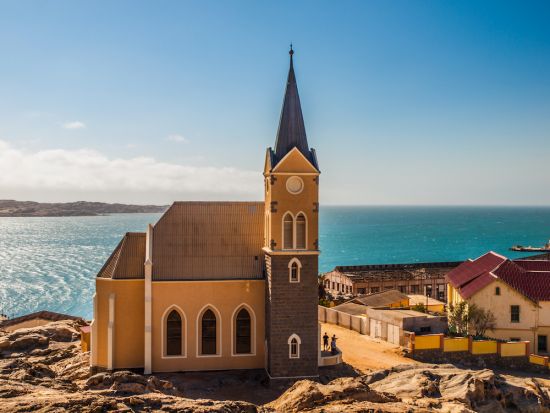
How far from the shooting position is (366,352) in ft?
123

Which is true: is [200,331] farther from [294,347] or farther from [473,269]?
[473,269]

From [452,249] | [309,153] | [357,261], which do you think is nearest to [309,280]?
[309,153]

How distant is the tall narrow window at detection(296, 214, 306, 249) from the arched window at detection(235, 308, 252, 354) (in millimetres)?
5351

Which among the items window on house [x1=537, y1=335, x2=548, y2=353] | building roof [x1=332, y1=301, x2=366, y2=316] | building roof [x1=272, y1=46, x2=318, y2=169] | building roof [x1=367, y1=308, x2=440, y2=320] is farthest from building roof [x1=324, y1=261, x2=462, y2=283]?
building roof [x1=272, y1=46, x2=318, y2=169]

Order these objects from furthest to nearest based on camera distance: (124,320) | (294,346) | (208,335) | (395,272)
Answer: (395,272) → (208,335) → (124,320) → (294,346)

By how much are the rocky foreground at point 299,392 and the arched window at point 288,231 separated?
26.1ft

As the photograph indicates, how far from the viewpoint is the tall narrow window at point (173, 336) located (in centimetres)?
3222

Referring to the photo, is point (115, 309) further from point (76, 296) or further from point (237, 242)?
point (76, 296)

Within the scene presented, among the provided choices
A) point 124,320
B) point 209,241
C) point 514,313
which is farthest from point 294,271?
point 514,313

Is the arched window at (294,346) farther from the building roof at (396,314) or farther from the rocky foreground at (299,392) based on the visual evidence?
the building roof at (396,314)

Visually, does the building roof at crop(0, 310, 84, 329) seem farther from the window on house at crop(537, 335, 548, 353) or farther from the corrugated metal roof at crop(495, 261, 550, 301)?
the window on house at crop(537, 335, 548, 353)

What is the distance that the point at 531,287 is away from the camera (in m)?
43.8

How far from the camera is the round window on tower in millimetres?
31828

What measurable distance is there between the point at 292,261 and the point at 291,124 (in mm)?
8221
